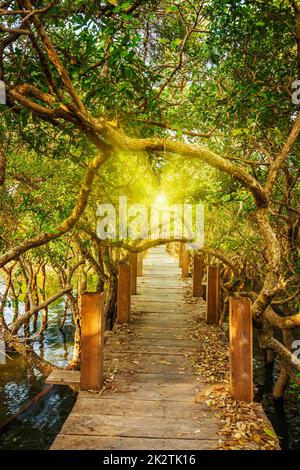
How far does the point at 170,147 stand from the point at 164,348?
14.5 ft

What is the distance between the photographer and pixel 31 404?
14203 mm

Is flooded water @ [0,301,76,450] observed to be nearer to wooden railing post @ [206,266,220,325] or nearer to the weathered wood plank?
wooden railing post @ [206,266,220,325]

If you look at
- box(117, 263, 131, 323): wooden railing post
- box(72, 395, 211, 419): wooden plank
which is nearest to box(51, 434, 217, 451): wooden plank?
box(72, 395, 211, 419): wooden plank

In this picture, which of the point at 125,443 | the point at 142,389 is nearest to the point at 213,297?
the point at 142,389

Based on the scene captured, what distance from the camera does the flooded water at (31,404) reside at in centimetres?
1214

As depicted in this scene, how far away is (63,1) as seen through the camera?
6590mm

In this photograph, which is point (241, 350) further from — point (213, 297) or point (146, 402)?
point (213, 297)

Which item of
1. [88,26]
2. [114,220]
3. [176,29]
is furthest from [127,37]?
[114,220]

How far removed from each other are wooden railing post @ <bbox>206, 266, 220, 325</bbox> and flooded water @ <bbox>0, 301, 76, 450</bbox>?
6362 millimetres

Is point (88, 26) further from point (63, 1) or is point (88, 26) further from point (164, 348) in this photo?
point (164, 348)

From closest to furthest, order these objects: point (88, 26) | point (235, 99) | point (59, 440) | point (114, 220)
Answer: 1. point (59, 440)
2. point (88, 26)
3. point (235, 99)
4. point (114, 220)

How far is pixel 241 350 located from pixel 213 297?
4.42m

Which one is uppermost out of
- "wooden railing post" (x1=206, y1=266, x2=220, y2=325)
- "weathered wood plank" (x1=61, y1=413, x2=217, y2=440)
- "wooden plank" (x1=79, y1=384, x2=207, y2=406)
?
"wooden railing post" (x1=206, y1=266, x2=220, y2=325)

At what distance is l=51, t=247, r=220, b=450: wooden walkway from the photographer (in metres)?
4.57
